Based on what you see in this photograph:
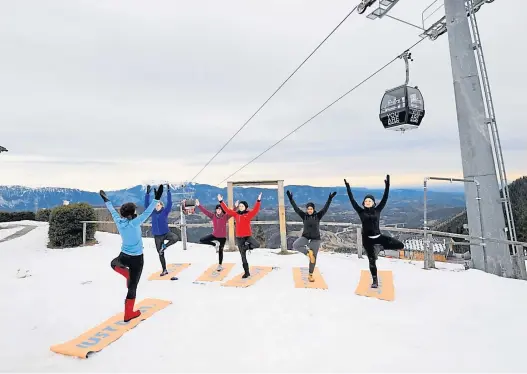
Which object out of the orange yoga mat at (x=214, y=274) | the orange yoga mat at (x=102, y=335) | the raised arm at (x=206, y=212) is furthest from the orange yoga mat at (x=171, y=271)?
the orange yoga mat at (x=102, y=335)

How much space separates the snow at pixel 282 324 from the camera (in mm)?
3836

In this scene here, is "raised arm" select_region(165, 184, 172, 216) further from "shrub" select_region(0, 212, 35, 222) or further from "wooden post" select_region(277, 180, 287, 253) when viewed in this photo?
"shrub" select_region(0, 212, 35, 222)

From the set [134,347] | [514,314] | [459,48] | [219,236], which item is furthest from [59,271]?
[459,48]

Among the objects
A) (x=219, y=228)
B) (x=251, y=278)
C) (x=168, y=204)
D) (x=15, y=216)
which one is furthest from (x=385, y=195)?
(x=15, y=216)

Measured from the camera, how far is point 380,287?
21.1ft

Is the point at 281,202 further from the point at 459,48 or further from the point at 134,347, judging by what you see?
the point at 134,347

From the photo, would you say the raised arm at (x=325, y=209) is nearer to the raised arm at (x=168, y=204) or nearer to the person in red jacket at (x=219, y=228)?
the person in red jacket at (x=219, y=228)

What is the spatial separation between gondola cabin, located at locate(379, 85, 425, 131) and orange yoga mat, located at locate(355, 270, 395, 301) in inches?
142

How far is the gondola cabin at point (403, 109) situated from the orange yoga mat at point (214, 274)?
550 centimetres

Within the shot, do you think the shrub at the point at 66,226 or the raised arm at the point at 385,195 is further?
the shrub at the point at 66,226

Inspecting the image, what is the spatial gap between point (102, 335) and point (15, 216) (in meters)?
32.3

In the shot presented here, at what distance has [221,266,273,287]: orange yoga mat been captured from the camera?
6.95 metres

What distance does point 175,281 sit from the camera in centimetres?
750

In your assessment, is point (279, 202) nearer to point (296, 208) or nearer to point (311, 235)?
point (296, 208)
